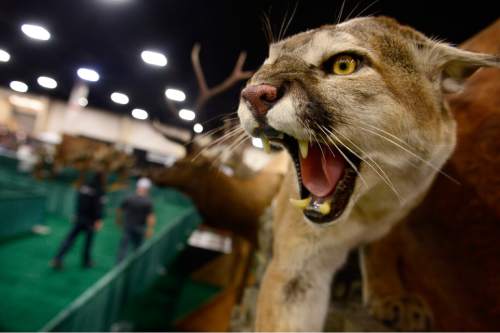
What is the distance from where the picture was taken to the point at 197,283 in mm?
4180

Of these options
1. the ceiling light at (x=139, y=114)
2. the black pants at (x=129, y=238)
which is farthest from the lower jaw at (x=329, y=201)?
the black pants at (x=129, y=238)

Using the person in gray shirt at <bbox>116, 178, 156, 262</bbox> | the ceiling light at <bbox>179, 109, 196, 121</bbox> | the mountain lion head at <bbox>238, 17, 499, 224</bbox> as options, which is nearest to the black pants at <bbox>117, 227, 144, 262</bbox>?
the person in gray shirt at <bbox>116, 178, 156, 262</bbox>

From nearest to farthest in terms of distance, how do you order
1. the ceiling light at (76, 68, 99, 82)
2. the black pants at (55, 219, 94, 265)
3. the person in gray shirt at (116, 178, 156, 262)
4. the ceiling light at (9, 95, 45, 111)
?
the ceiling light at (76, 68, 99, 82) < the ceiling light at (9, 95, 45, 111) < the black pants at (55, 219, 94, 265) < the person in gray shirt at (116, 178, 156, 262)

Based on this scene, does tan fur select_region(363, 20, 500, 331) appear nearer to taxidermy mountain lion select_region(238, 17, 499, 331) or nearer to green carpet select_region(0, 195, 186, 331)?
taxidermy mountain lion select_region(238, 17, 499, 331)

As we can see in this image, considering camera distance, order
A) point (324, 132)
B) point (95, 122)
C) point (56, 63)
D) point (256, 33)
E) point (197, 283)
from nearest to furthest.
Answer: point (324, 132) < point (256, 33) < point (56, 63) < point (95, 122) < point (197, 283)

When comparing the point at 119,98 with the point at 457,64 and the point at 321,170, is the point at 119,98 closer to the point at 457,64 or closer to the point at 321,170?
the point at 321,170

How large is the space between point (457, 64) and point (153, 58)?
3.29ft

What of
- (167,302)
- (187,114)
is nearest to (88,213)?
(167,302)

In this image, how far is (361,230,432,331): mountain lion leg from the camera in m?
1.19

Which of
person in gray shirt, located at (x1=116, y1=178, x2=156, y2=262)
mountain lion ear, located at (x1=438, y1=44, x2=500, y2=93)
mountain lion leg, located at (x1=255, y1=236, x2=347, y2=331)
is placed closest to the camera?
mountain lion ear, located at (x1=438, y1=44, x2=500, y2=93)

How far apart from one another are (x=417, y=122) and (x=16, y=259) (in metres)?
4.58

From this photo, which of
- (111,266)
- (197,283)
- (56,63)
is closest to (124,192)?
(111,266)

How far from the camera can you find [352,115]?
69 cm

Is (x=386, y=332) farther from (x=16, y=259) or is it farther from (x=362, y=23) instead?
(x=16, y=259)
